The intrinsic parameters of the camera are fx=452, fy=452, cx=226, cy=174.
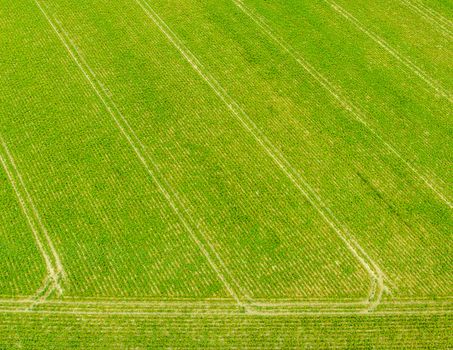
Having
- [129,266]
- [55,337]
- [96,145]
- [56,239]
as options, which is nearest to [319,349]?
[129,266]

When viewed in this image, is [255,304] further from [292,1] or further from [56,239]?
[292,1]

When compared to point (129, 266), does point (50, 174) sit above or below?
above

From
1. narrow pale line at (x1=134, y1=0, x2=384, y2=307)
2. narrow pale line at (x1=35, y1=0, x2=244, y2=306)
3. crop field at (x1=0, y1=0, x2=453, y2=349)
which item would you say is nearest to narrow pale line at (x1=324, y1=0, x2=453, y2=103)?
crop field at (x1=0, y1=0, x2=453, y2=349)

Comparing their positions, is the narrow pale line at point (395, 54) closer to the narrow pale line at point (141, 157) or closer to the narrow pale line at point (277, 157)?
the narrow pale line at point (277, 157)

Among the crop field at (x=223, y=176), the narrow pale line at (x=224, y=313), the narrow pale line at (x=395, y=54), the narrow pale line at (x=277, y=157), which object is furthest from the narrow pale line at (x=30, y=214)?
the narrow pale line at (x=395, y=54)

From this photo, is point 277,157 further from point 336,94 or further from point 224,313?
point 224,313

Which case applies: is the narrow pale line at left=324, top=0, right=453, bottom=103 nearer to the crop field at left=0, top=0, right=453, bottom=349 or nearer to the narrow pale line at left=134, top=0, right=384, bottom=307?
the crop field at left=0, top=0, right=453, bottom=349
